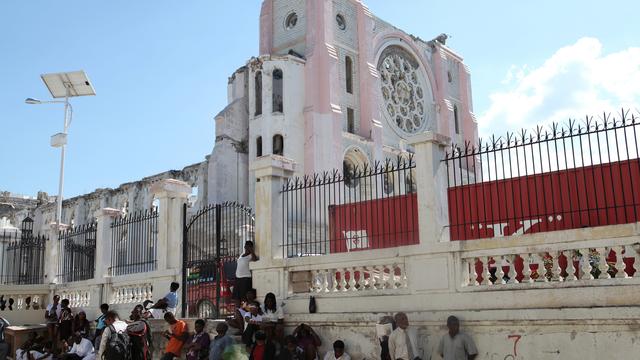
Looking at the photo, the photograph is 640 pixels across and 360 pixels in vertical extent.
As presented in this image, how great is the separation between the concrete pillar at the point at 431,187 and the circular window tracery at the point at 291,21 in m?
24.4

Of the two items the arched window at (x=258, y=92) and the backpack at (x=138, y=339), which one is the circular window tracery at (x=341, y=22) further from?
the backpack at (x=138, y=339)

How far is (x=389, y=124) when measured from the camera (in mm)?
35500

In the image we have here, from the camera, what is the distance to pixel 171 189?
1430 cm

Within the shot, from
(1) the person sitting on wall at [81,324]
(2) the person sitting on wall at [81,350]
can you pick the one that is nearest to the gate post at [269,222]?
(2) the person sitting on wall at [81,350]

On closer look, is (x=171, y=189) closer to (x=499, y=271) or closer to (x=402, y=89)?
(x=499, y=271)

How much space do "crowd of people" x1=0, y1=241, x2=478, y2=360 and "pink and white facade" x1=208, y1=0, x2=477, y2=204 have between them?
17.9 meters

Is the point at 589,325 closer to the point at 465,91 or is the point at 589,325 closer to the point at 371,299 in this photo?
the point at 371,299

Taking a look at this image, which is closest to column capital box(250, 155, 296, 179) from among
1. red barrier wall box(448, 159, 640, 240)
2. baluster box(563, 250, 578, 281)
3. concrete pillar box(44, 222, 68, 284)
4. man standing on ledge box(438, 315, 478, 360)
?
red barrier wall box(448, 159, 640, 240)

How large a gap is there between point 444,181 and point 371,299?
2027 mm

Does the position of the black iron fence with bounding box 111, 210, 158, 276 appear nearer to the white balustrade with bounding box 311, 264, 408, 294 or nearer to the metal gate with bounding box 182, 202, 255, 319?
the metal gate with bounding box 182, 202, 255, 319

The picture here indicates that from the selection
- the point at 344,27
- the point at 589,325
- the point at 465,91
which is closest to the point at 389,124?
the point at 344,27

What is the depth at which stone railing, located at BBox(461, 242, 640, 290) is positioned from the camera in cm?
782

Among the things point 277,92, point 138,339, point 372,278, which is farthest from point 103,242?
point 277,92

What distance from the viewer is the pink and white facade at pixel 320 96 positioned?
30438 millimetres
